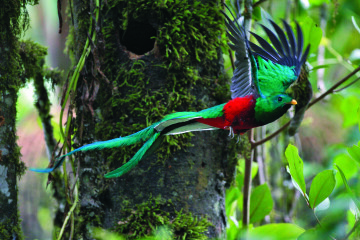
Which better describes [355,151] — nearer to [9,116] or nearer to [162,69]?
[162,69]

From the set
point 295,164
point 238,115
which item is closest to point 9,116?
point 238,115

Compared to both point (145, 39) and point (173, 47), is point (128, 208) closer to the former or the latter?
point (173, 47)

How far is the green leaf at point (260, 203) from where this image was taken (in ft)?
7.41

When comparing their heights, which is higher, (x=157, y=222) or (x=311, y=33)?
(x=311, y=33)

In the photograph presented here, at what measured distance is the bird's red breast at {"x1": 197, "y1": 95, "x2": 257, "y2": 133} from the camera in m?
1.56

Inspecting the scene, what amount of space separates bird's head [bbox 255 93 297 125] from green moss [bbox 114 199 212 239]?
0.59 m

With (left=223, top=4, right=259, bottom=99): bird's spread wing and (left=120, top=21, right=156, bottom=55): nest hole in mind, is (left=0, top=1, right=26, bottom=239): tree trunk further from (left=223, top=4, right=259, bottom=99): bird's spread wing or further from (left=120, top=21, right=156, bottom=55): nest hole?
(left=223, top=4, right=259, bottom=99): bird's spread wing

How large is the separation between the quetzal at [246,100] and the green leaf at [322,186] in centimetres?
30

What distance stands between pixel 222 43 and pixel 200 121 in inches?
23.9

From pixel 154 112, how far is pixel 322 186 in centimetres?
83

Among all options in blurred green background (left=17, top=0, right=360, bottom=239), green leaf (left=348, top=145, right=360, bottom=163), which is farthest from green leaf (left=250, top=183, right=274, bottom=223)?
green leaf (left=348, top=145, right=360, bottom=163)

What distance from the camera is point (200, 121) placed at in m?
1.59

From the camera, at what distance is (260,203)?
2285 mm

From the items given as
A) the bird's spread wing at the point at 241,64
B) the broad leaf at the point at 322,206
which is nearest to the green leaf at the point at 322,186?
the broad leaf at the point at 322,206
